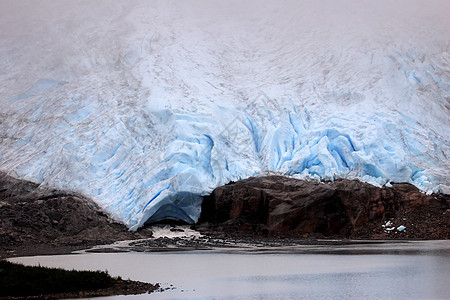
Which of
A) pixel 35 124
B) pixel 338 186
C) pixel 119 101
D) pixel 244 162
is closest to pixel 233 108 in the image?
pixel 244 162

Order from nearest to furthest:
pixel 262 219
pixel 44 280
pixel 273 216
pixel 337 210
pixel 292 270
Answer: pixel 44 280
pixel 292 270
pixel 337 210
pixel 273 216
pixel 262 219

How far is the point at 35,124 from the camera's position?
2748 centimetres

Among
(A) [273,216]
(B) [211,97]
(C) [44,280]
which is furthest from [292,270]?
(B) [211,97]

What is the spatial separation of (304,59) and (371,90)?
14.5ft

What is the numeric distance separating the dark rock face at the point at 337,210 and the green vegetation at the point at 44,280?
10.5m

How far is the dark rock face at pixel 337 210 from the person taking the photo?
22.3 m

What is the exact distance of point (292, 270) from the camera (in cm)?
1534

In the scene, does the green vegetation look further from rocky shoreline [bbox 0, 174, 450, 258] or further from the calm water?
rocky shoreline [bbox 0, 174, 450, 258]

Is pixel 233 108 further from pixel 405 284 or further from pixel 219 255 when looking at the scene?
pixel 405 284

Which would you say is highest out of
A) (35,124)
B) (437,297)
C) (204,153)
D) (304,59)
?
(304,59)

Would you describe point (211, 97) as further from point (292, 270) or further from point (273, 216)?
point (292, 270)

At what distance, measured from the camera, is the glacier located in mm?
24156

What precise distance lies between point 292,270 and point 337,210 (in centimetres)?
756

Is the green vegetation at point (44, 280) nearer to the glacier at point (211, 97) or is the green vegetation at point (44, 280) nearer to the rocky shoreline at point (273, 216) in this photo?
the rocky shoreline at point (273, 216)
